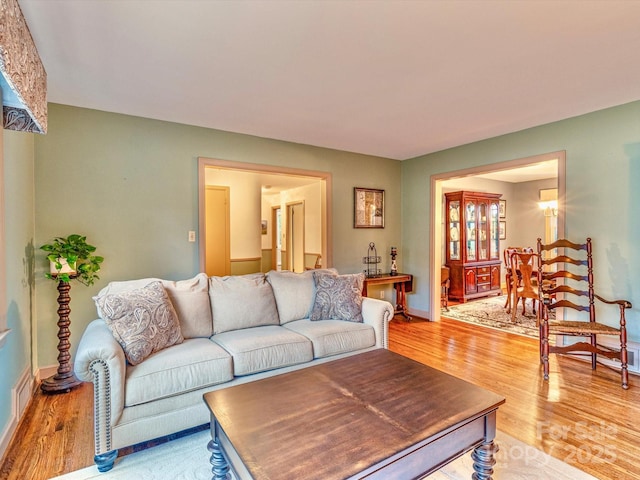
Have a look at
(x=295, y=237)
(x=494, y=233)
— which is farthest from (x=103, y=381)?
(x=494, y=233)

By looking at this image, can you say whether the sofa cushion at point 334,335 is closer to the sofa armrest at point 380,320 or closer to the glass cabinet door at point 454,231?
the sofa armrest at point 380,320

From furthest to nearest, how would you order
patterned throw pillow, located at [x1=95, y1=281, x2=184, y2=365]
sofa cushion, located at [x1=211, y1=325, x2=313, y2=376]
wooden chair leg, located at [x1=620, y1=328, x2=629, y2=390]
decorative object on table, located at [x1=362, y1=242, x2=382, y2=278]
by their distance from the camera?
decorative object on table, located at [x1=362, y1=242, x2=382, y2=278], wooden chair leg, located at [x1=620, y1=328, x2=629, y2=390], sofa cushion, located at [x1=211, y1=325, x2=313, y2=376], patterned throw pillow, located at [x1=95, y1=281, x2=184, y2=365]

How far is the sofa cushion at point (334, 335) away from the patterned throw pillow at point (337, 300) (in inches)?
2.8

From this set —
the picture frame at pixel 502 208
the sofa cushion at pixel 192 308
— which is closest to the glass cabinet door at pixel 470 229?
the picture frame at pixel 502 208

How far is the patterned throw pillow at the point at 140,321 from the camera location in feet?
6.79

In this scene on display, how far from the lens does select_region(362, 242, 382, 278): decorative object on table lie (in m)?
5.12

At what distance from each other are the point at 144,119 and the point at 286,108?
1479 millimetres

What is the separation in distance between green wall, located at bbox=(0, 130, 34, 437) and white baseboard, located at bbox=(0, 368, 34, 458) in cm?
3

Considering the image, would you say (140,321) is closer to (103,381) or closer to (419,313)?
(103,381)

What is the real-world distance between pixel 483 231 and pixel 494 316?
213 centimetres

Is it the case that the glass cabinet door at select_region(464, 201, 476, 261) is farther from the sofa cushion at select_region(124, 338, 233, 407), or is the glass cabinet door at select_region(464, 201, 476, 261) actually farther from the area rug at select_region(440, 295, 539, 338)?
the sofa cushion at select_region(124, 338, 233, 407)

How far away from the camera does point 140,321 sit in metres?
2.16

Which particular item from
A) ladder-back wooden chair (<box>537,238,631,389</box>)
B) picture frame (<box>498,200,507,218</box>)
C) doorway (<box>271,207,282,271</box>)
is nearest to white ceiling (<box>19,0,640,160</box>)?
ladder-back wooden chair (<box>537,238,631,389</box>)

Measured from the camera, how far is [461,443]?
143cm
